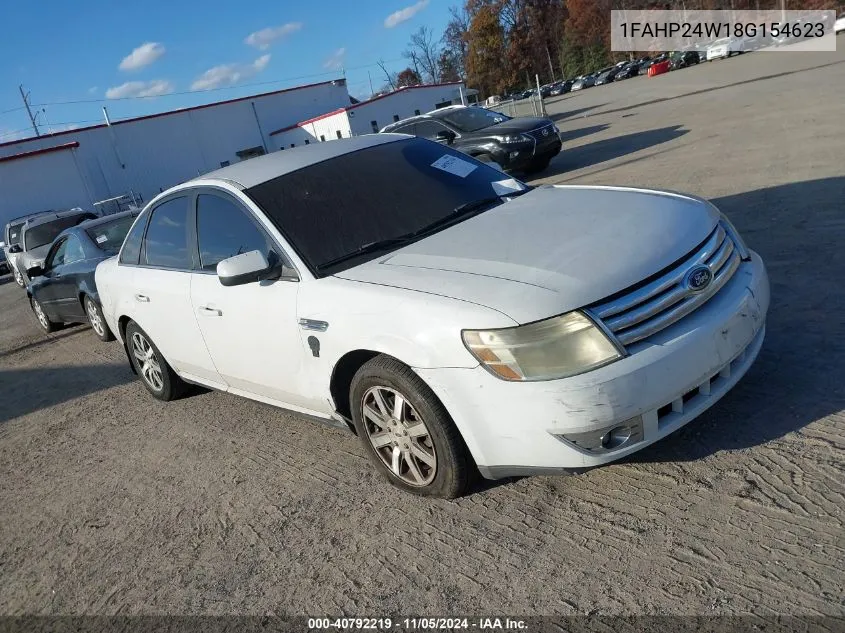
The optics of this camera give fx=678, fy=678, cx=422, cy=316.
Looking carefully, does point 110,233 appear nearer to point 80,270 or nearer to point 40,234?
point 80,270

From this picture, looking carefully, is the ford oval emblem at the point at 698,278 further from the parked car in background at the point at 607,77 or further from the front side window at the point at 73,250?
the parked car in background at the point at 607,77

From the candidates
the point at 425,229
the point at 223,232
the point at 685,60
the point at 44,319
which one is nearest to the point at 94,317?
the point at 44,319

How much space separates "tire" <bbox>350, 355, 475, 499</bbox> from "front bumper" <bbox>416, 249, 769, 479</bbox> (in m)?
0.10

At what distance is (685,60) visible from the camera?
174 feet

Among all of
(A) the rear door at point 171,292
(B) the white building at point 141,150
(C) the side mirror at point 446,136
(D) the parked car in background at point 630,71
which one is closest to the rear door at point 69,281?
(A) the rear door at point 171,292

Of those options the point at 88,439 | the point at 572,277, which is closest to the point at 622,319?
the point at 572,277

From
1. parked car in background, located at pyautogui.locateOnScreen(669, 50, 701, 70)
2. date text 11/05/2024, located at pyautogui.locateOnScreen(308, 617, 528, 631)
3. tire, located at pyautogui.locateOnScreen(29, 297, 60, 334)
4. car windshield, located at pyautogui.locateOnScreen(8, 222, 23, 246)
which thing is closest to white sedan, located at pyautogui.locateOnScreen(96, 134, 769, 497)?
date text 11/05/2024, located at pyautogui.locateOnScreen(308, 617, 528, 631)

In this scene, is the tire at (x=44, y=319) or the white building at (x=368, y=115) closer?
the tire at (x=44, y=319)

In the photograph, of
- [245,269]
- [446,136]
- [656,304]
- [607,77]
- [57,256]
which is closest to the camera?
[656,304]

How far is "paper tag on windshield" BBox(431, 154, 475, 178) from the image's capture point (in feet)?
14.2

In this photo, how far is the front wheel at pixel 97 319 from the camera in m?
8.02

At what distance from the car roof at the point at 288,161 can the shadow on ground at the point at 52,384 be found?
10.4ft

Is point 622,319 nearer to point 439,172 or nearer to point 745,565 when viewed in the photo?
point 745,565

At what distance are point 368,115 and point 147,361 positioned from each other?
39300mm
